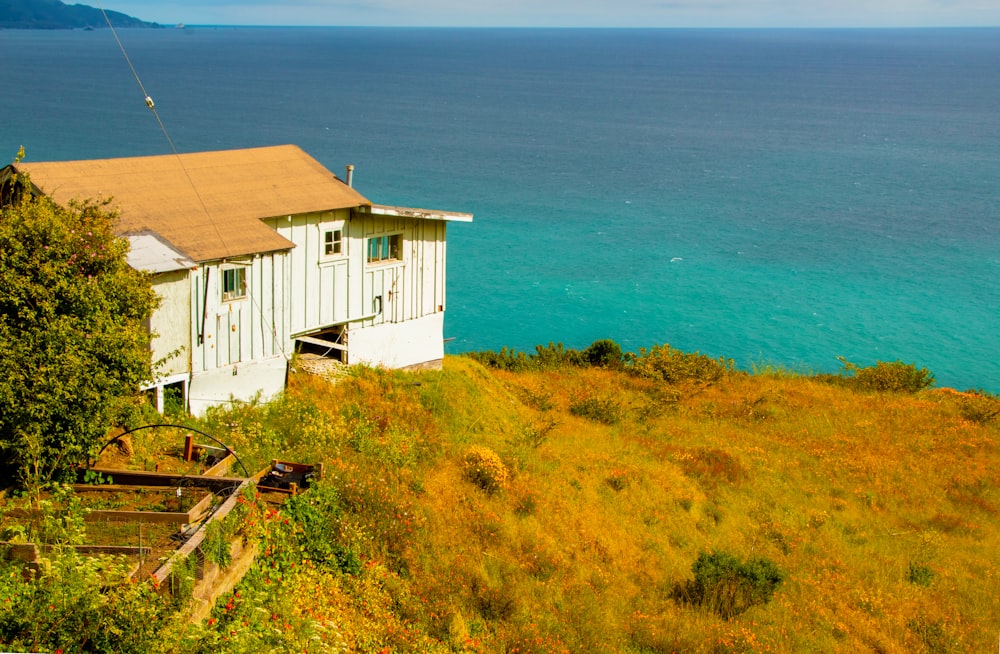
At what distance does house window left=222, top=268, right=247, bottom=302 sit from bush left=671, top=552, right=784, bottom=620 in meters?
10.7

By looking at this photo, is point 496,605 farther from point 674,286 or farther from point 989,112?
point 989,112

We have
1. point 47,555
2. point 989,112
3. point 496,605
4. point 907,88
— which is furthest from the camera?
point 907,88

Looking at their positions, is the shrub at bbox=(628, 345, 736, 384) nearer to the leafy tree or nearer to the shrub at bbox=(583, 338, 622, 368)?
the shrub at bbox=(583, 338, 622, 368)

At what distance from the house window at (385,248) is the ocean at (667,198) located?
2159 cm

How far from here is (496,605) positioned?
14539mm

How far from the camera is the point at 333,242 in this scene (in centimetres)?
2281

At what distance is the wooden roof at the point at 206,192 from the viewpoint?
64.3ft

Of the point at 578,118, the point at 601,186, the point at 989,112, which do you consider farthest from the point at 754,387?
the point at 989,112

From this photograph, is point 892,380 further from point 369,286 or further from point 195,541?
point 195,541

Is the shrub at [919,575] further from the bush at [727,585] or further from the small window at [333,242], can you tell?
the small window at [333,242]

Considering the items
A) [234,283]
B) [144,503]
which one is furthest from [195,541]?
[234,283]

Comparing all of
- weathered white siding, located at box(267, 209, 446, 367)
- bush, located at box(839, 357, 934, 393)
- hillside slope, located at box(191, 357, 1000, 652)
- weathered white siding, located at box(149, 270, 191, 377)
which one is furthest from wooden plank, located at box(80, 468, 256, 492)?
bush, located at box(839, 357, 934, 393)

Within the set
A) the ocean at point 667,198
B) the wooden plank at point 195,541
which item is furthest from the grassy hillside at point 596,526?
the ocean at point 667,198

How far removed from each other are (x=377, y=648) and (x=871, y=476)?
15.0 meters
